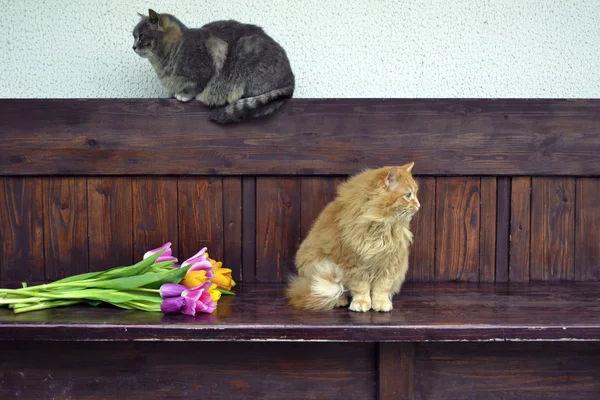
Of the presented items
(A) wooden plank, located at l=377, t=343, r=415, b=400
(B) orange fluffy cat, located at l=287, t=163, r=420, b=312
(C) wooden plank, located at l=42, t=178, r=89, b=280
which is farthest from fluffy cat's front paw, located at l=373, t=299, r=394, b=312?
(C) wooden plank, located at l=42, t=178, r=89, b=280

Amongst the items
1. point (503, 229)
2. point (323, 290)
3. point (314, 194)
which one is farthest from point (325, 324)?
point (503, 229)

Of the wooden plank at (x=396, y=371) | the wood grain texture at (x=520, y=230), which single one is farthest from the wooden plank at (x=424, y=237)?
the wooden plank at (x=396, y=371)

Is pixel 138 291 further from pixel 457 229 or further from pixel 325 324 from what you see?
pixel 457 229

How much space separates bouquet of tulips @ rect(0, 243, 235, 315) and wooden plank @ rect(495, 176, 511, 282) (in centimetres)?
94

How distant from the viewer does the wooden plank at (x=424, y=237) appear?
170 centimetres

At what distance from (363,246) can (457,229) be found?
58cm

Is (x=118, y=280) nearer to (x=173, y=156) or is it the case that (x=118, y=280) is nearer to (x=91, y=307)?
(x=91, y=307)

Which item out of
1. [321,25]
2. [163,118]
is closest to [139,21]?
[163,118]

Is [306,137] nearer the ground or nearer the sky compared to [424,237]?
nearer the sky

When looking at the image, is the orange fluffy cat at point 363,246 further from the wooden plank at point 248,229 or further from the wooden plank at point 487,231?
the wooden plank at point 487,231

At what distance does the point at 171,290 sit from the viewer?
4.35 ft

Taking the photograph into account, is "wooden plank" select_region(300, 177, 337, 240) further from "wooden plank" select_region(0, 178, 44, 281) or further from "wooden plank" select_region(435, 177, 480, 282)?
"wooden plank" select_region(0, 178, 44, 281)

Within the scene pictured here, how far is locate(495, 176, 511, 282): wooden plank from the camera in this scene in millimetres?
1705

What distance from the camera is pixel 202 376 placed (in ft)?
4.21
